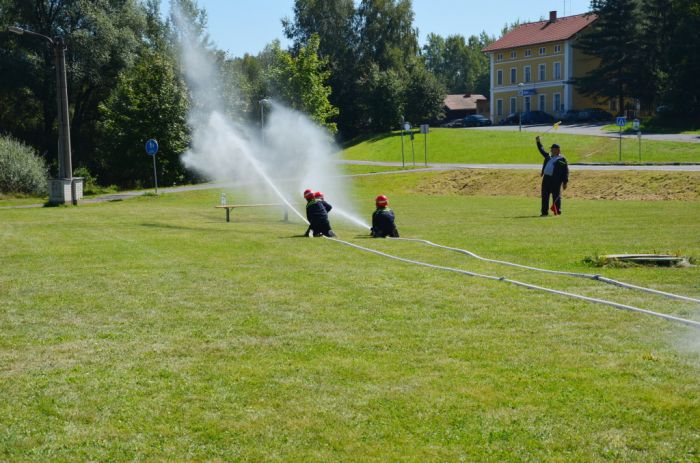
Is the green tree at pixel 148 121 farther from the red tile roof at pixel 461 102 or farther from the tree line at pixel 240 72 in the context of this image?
the red tile roof at pixel 461 102

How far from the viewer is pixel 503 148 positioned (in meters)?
65.3

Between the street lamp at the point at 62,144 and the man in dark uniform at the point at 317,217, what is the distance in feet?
66.9

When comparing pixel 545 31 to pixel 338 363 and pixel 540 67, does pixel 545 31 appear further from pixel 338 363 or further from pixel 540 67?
pixel 338 363

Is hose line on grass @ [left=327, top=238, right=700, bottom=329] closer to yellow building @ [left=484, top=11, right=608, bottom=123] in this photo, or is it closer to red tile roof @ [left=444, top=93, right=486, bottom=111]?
yellow building @ [left=484, top=11, right=608, bottom=123]

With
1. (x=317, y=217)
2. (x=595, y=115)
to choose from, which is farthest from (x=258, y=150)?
(x=595, y=115)

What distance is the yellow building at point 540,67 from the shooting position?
318ft

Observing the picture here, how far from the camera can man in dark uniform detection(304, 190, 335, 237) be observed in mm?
19797

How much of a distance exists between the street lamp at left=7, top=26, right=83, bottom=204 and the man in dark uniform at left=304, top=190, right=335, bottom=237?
20.4 m

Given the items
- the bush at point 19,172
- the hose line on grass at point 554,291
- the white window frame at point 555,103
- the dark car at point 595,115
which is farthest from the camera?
the white window frame at point 555,103

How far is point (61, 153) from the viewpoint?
3634 cm

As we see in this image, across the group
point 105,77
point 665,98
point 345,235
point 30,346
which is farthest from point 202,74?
point 30,346

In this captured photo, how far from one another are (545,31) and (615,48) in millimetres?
24604

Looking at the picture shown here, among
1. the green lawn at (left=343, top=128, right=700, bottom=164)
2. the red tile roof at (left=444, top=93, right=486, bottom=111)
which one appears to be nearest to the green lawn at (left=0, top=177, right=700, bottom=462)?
the green lawn at (left=343, top=128, right=700, bottom=164)

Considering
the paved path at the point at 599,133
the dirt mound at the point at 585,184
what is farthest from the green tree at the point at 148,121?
the paved path at the point at 599,133
